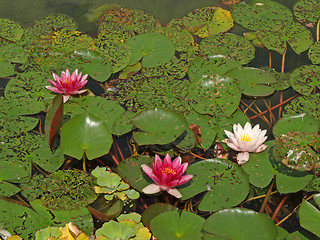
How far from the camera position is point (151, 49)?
4.34 m

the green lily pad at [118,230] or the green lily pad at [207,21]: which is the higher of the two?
the green lily pad at [207,21]

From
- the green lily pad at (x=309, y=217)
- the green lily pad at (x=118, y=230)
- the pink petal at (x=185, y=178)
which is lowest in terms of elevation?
the green lily pad at (x=118, y=230)

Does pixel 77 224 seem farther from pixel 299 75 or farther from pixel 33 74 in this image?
pixel 299 75

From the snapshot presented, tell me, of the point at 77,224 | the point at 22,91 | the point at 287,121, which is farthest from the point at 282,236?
the point at 22,91

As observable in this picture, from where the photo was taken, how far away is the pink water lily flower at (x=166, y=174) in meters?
2.97

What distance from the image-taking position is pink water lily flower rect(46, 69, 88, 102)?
3.74 metres

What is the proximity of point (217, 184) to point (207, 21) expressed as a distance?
2404 mm

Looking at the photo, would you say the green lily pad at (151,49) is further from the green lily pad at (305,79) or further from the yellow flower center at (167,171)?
the yellow flower center at (167,171)

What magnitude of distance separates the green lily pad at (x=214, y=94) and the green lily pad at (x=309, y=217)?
3.60ft

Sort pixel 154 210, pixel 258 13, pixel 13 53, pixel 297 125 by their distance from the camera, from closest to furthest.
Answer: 1. pixel 154 210
2. pixel 297 125
3. pixel 13 53
4. pixel 258 13

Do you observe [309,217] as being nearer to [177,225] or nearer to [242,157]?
[242,157]

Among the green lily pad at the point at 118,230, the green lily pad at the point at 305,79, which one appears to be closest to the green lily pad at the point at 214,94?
the green lily pad at the point at 305,79

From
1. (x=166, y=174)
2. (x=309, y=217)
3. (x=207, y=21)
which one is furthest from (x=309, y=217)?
(x=207, y=21)

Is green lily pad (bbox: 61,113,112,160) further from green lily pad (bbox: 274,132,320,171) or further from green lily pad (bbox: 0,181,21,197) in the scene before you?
green lily pad (bbox: 274,132,320,171)
